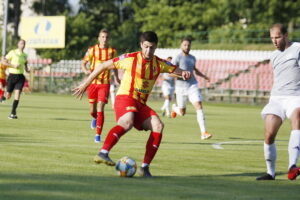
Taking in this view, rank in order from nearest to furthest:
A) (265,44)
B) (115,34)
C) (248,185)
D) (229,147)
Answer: (248,185) → (229,147) → (265,44) → (115,34)

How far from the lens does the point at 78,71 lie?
55938 mm

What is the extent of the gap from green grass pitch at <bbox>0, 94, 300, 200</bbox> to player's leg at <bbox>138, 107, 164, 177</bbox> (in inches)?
9.6

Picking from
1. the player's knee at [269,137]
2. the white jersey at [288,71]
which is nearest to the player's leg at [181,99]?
the white jersey at [288,71]

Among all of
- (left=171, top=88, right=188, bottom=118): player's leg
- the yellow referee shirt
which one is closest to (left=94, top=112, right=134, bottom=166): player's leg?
(left=171, top=88, right=188, bottom=118): player's leg

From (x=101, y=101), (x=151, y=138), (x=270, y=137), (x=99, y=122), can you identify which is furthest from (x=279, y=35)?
(x=101, y=101)

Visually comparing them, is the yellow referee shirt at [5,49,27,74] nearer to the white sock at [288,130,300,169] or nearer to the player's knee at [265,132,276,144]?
the player's knee at [265,132,276,144]

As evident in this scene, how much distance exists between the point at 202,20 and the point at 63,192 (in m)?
58.4

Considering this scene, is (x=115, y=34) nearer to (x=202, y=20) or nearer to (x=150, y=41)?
(x=202, y=20)

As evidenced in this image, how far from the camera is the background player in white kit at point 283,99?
10.2 meters

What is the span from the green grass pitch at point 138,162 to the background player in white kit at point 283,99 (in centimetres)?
40

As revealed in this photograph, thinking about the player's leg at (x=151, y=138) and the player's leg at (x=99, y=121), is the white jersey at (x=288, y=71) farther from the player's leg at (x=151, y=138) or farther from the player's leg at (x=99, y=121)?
the player's leg at (x=99, y=121)

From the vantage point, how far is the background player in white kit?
33.5 ft

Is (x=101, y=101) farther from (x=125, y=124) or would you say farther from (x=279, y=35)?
(x=279, y=35)

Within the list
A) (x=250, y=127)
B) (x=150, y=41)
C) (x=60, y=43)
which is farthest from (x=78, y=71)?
(x=150, y=41)
